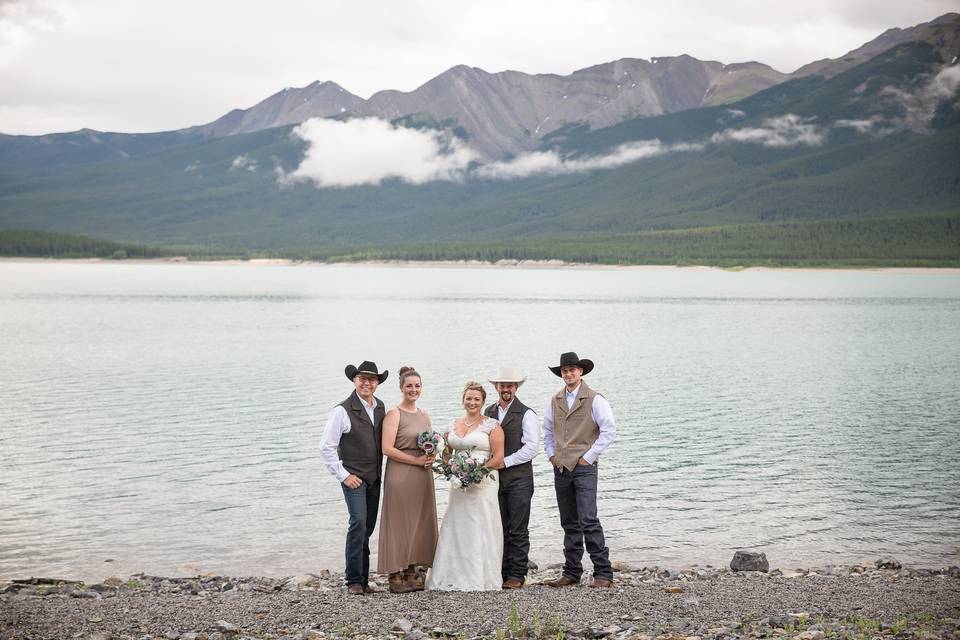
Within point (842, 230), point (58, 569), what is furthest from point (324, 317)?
point (842, 230)

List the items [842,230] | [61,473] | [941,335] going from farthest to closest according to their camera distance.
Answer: [842,230], [941,335], [61,473]

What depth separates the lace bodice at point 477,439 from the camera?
34.7 ft

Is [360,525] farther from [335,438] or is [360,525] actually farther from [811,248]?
[811,248]

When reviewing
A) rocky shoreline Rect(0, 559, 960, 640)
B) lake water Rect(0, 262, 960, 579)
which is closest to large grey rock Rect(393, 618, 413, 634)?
rocky shoreline Rect(0, 559, 960, 640)

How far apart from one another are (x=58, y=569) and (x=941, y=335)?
178 feet

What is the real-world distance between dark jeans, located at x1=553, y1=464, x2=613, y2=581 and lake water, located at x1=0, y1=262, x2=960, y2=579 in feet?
11.4

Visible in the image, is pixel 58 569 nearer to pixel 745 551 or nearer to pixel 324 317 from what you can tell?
pixel 745 551

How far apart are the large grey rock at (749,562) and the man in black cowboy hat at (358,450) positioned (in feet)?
17.2

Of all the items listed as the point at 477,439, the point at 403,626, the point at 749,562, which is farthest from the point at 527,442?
the point at 749,562

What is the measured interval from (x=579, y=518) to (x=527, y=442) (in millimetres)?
1184

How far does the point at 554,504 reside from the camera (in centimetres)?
1855

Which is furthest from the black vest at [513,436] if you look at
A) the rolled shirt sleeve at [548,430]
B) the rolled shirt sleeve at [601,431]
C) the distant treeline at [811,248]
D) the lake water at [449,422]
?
the distant treeline at [811,248]

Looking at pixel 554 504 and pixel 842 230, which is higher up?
pixel 842 230

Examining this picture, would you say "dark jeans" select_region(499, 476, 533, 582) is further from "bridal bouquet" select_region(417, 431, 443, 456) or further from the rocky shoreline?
"bridal bouquet" select_region(417, 431, 443, 456)
